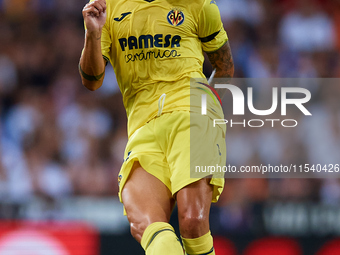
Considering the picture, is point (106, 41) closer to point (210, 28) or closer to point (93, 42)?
point (93, 42)

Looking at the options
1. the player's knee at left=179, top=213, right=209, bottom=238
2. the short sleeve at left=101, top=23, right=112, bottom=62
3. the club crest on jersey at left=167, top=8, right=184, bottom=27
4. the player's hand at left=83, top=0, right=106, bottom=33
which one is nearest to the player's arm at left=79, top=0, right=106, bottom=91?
the player's hand at left=83, top=0, right=106, bottom=33

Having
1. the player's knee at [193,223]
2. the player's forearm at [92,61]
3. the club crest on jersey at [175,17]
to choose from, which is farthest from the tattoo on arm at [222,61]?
the player's knee at [193,223]

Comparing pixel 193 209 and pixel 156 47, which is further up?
pixel 156 47

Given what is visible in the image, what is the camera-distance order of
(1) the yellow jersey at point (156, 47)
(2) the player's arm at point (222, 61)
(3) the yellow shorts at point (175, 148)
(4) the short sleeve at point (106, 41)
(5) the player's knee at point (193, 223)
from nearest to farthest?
(5) the player's knee at point (193, 223) < (3) the yellow shorts at point (175, 148) < (1) the yellow jersey at point (156, 47) < (4) the short sleeve at point (106, 41) < (2) the player's arm at point (222, 61)

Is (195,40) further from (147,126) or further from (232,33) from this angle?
(232,33)

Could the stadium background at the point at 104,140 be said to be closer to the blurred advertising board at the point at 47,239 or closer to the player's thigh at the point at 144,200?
the blurred advertising board at the point at 47,239

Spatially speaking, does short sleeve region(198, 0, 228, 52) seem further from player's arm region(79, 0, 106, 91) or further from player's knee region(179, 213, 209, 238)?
player's knee region(179, 213, 209, 238)

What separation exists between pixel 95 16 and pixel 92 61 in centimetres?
27

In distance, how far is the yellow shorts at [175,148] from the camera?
2.78 meters

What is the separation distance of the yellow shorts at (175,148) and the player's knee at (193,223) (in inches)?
7.1

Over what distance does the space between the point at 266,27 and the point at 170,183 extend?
5170 millimetres

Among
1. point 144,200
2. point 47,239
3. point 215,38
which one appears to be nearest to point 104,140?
point 47,239

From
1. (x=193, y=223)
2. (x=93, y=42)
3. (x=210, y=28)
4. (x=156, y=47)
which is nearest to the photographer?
(x=193, y=223)

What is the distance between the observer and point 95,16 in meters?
2.88
